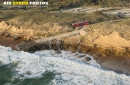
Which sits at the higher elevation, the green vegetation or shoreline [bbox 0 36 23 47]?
the green vegetation

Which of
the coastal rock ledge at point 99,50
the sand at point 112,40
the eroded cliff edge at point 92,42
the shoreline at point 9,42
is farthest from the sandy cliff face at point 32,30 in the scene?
the sand at point 112,40

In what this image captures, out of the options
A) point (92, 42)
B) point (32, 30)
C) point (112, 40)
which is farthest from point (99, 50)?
point (32, 30)

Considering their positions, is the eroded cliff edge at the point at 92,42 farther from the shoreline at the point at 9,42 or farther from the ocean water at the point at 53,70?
the ocean water at the point at 53,70

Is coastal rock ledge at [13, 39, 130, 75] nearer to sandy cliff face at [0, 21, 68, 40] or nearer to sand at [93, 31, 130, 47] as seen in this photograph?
sand at [93, 31, 130, 47]

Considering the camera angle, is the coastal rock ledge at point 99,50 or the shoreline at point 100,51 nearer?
the shoreline at point 100,51
